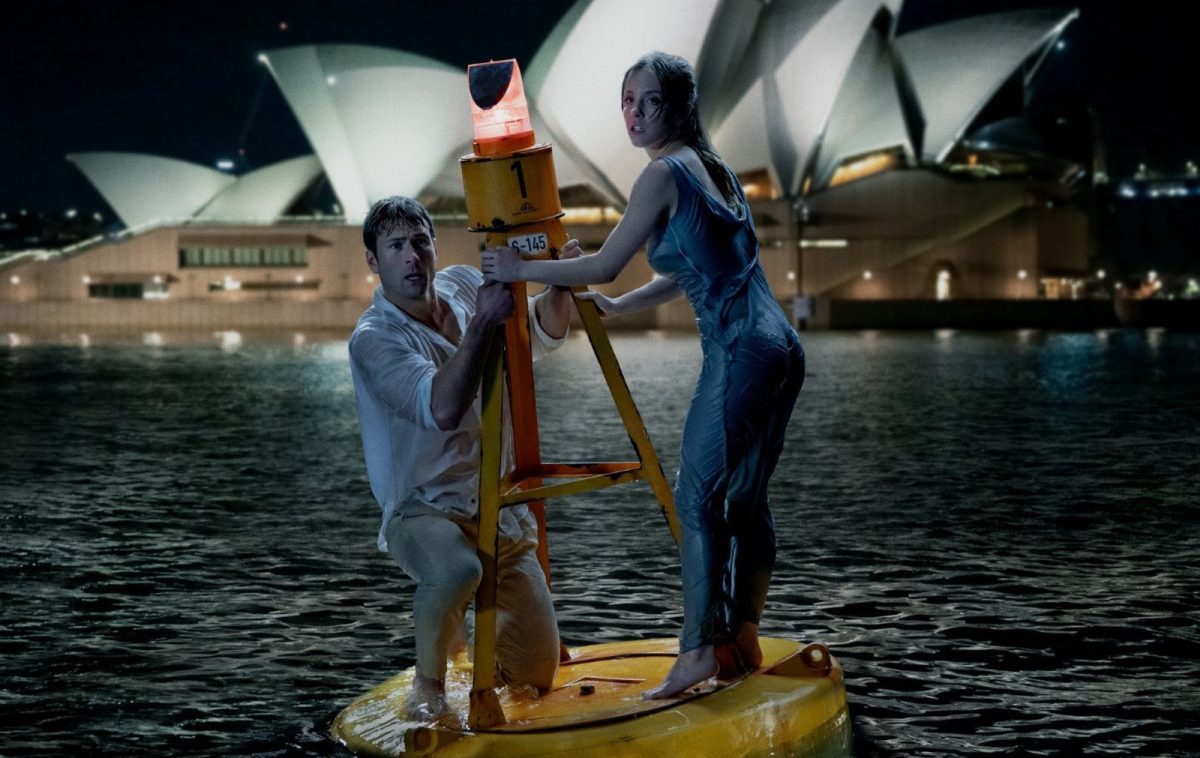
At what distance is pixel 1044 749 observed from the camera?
3.74 m

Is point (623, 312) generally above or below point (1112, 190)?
below

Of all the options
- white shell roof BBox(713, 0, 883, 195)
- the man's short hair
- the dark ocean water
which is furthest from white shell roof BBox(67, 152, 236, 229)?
the man's short hair

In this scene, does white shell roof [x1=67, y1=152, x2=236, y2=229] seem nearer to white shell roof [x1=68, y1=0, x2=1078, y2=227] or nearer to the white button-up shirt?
white shell roof [x1=68, y1=0, x2=1078, y2=227]

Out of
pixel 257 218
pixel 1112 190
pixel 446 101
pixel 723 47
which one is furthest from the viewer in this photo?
pixel 1112 190

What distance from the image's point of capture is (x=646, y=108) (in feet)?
11.1

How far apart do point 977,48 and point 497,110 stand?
54.7 m

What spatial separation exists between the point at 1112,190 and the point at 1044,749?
261ft

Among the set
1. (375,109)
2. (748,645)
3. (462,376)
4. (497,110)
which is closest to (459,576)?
(462,376)

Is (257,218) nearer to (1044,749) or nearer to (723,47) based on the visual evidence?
(723,47)

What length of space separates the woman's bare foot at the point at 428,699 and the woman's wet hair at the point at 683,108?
134 cm

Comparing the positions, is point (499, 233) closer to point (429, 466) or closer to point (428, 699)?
point (429, 466)

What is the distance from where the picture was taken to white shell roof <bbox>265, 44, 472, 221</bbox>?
55219 mm

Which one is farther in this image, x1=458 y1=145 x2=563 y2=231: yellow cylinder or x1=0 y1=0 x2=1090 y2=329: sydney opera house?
x1=0 y1=0 x2=1090 y2=329: sydney opera house

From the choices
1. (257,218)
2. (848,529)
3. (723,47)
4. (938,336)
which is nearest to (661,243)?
(848,529)
